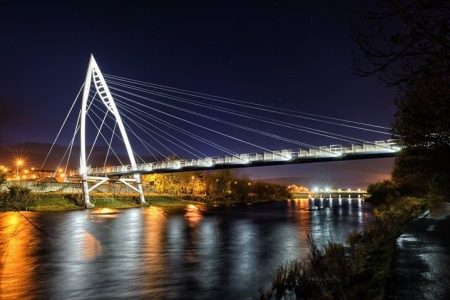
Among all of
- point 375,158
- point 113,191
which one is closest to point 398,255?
point 375,158

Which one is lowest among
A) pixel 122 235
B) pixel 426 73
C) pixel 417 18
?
pixel 122 235

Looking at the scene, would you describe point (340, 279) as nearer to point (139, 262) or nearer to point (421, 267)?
point (421, 267)

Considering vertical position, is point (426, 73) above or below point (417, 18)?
below

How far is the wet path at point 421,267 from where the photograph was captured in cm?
913

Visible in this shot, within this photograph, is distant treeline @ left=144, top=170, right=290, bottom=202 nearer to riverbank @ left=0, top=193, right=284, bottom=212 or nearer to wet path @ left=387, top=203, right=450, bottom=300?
riverbank @ left=0, top=193, right=284, bottom=212

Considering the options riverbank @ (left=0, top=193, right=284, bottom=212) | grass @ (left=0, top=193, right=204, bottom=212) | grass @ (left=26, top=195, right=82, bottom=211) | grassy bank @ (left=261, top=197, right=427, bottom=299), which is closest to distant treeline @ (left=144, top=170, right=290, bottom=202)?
riverbank @ (left=0, top=193, right=284, bottom=212)

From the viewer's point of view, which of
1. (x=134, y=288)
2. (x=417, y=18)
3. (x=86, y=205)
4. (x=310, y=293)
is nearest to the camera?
(x=417, y=18)

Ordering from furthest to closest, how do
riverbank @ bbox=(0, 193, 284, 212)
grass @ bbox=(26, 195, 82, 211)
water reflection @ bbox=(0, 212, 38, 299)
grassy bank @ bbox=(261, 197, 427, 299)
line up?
grass @ bbox=(26, 195, 82, 211) → riverbank @ bbox=(0, 193, 284, 212) → water reflection @ bbox=(0, 212, 38, 299) → grassy bank @ bbox=(261, 197, 427, 299)

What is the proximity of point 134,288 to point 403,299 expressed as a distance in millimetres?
10490

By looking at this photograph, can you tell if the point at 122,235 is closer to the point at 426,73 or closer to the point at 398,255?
the point at 398,255

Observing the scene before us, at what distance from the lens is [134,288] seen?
52.3ft

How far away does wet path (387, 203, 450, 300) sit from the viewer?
9133 mm

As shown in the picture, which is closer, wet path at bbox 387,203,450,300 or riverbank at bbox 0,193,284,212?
wet path at bbox 387,203,450,300

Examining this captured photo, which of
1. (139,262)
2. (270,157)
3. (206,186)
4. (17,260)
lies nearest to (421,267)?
(139,262)
